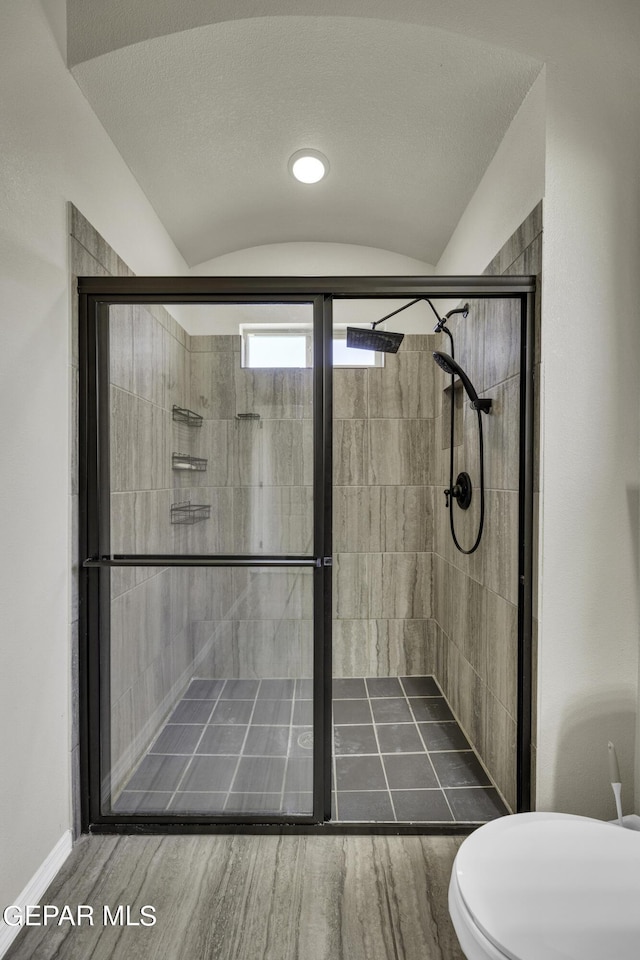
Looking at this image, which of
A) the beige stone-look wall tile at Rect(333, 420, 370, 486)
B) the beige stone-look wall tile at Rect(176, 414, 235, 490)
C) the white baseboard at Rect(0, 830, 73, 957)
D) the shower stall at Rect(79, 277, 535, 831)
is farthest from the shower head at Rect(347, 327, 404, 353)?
the white baseboard at Rect(0, 830, 73, 957)

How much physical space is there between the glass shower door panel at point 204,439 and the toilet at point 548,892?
968 mm

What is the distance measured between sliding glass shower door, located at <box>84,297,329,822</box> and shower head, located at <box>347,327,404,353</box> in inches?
13.1

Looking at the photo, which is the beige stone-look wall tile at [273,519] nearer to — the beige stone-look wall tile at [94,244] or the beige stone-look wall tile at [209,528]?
the beige stone-look wall tile at [209,528]

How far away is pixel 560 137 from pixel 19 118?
5.15ft

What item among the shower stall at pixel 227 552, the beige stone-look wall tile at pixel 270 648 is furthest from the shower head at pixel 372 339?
the beige stone-look wall tile at pixel 270 648

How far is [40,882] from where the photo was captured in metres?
1.47

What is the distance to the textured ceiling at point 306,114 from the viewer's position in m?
1.64

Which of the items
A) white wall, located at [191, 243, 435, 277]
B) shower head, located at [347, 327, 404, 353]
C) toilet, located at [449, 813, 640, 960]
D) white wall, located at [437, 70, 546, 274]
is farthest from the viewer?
white wall, located at [191, 243, 435, 277]

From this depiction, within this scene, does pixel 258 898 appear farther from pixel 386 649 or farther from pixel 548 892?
pixel 386 649

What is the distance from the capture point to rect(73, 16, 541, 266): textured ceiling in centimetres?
164

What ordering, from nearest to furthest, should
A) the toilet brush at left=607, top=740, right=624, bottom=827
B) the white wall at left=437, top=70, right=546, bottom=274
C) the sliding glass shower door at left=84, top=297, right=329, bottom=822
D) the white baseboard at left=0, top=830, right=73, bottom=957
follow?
1. the white baseboard at left=0, top=830, right=73, bottom=957
2. the toilet brush at left=607, top=740, right=624, bottom=827
3. the white wall at left=437, top=70, right=546, bottom=274
4. the sliding glass shower door at left=84, top=297, right=329, bottom=822

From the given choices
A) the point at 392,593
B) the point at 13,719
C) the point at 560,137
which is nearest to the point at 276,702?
the point at 13,719

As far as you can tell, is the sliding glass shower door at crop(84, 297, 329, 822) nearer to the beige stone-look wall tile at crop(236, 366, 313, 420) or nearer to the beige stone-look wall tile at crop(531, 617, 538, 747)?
the beige stone-look wall tile at crop(236, 366, 313, 420)

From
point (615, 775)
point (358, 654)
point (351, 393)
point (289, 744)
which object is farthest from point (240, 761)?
point (351, 393)
